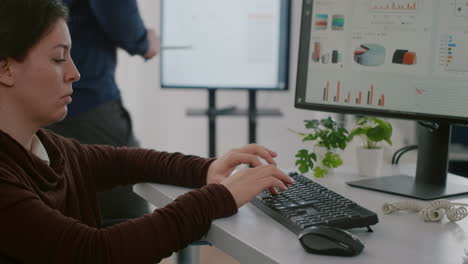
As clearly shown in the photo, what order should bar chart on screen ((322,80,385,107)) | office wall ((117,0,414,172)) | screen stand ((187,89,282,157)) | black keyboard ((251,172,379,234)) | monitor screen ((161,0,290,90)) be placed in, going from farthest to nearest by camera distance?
office wall ((117,0,414,172)), screen stand ((187,89,282,157)), monitor screen ((161,0,290,90)), bar chart on screen ((322,80,385,107)), black keyboard ((251,172,379,234))

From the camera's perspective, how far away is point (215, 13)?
8.46 ft

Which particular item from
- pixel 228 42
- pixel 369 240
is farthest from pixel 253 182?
pixel 228 42

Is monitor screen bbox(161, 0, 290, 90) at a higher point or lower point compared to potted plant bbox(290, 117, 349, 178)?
higher

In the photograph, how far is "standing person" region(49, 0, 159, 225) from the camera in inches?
73.5

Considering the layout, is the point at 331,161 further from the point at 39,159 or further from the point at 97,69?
the point at 97,69

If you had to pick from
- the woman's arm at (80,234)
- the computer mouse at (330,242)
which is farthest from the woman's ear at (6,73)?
the computer mouse at (330,242)

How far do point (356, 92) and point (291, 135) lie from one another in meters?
2.19

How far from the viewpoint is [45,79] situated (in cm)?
104

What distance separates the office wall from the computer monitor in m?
2.13

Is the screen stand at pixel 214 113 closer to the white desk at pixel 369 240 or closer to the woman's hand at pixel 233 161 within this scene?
the woman's hand at pixel 233 161

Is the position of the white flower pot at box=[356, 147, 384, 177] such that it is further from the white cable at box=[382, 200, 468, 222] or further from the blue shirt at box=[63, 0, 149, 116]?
the blue shirt at box=[63, 0, 149, 116]

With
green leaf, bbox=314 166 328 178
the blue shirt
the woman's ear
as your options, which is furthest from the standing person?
the woman's ear

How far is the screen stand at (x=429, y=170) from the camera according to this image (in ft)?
4.44

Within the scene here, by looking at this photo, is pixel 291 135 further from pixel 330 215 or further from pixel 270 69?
pixel 330 215
